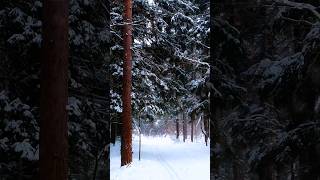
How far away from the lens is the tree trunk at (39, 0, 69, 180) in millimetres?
4895

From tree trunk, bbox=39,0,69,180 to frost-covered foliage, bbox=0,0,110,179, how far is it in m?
Result: 2.43

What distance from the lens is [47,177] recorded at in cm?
488

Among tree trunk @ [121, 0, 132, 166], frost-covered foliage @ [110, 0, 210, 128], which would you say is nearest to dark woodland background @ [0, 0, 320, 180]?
tree trunk @ [121, 0, 132, 166]

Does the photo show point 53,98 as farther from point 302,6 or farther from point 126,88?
point 126,88

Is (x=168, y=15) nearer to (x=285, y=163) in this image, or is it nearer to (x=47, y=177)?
(x=285, y=163)

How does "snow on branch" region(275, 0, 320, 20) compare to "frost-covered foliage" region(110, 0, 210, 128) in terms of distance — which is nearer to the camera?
"snow on branch" region(275, 0, 320, 20)

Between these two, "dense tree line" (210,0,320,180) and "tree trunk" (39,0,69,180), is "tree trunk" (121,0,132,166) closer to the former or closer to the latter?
"dense tree line" (210,0,320,180)

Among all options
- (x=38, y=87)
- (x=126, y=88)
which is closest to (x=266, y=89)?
(x=38, y=87)

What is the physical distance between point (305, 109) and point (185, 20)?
11.9 meters

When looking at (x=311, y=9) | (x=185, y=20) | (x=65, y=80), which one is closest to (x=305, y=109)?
(x=311, y=9)

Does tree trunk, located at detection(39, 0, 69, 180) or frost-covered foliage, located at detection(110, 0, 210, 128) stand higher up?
frost-covered foliage, located at detection(110, 0, 210, 128)

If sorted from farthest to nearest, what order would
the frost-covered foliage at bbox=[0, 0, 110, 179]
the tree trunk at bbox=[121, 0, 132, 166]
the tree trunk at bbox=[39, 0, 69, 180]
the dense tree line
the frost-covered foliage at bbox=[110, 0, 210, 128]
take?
the frost-covered foliage at bbox=[110, 0, 210, 128] → the tree trunk at bbox=[121, 0, 132, 166] → the frost-covered foliage at bbox=[0, 0, 110, 179] → the dense tree line → the tree trunk at bbox=[39, 0, 69, 180]

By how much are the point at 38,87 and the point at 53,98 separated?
2.53m

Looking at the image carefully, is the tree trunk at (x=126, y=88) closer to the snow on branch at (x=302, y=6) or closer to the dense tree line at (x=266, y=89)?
the dense tree line at (x=266, y=89)
